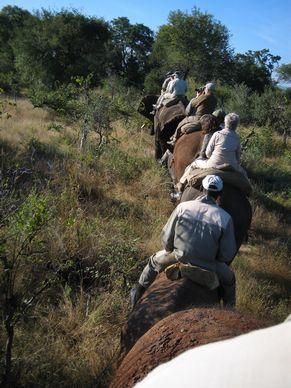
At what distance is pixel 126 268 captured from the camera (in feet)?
19.4

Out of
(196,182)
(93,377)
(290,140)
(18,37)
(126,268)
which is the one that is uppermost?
(18,37)

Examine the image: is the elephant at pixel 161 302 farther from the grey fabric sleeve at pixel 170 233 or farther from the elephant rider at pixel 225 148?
the elephant rider at pixel 225 148

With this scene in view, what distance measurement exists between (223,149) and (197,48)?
31.4 m

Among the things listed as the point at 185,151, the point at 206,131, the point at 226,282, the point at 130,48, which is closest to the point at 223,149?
the point at 206,131

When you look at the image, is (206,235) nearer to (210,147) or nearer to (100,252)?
(100,252)

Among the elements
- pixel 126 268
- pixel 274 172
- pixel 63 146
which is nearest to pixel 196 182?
pixel 126 268

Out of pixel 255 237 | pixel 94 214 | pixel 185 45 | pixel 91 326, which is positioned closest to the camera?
pixel 91 326

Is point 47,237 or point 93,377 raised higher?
point 47,237

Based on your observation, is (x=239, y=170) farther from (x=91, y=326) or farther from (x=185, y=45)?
(x=185, y=45)

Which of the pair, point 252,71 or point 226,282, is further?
point 252,71

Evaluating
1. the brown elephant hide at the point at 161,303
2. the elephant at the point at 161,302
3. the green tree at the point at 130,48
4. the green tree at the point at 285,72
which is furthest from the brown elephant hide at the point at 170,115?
the green tree at the point at 285,72

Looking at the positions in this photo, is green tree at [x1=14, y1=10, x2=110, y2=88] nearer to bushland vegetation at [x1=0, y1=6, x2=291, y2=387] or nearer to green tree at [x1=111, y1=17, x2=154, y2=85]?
green tree at [x1=111, y1=17, x2=154, y2=85]

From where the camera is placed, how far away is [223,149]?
688 centimetres

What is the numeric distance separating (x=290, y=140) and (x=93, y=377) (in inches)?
752
